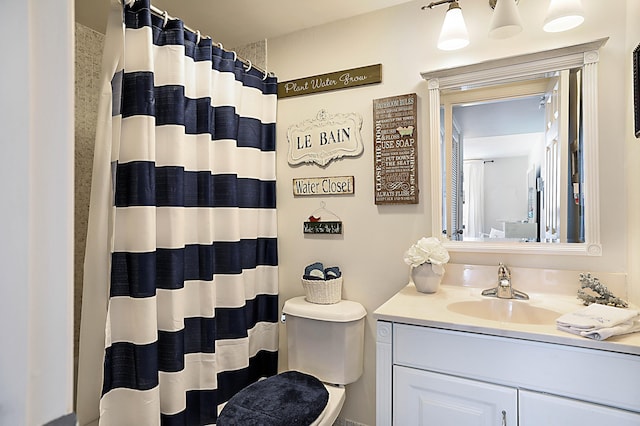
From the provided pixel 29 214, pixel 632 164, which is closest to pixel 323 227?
pixel 632 164

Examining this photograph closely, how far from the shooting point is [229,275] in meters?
1.77

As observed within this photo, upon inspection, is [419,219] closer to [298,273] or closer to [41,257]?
[298,273]

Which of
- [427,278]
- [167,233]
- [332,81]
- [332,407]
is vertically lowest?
[332,407]

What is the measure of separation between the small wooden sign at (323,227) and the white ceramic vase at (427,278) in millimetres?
506

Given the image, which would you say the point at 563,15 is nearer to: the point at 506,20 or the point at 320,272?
the point at 506,20

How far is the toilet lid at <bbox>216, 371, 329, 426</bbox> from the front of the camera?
1.38 metres

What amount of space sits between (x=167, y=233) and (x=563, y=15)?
1.75m

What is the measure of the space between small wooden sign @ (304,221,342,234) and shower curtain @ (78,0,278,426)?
310 millimetres

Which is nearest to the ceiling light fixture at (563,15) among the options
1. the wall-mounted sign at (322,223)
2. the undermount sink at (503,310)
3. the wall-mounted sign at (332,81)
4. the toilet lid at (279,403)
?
the wall-mounted sign at (332,81)

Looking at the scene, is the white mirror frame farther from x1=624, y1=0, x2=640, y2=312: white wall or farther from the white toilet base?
the white toilet base

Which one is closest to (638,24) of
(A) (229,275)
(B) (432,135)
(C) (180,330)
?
(B) (432,135)

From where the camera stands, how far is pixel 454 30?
1.57 metres

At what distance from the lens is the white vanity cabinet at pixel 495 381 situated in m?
1.04

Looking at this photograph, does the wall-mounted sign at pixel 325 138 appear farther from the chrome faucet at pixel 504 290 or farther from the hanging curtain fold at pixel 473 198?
the chrome faucet at pixel 504 290
